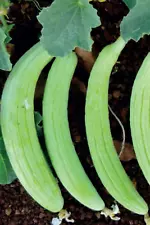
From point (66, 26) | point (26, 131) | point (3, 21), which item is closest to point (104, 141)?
point (26, 131)

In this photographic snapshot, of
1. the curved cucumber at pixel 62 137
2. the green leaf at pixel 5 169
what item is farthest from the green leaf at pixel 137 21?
the green leaf at pixel 5 169

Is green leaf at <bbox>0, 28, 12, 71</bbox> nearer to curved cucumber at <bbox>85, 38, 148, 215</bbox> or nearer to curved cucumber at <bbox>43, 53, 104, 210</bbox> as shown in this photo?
curved cucumber at <bbox>43, 53, 104, 210</bbox>

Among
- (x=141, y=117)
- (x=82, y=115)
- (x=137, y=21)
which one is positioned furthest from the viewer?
(x=82, y=115)

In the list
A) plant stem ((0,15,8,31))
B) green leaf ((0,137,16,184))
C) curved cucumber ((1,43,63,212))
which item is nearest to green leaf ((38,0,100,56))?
curved cucumber ((1,43,63,212))

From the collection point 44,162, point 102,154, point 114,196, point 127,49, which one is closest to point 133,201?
point 114,196

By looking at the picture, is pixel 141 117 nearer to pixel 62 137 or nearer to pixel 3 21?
pixel 62 137

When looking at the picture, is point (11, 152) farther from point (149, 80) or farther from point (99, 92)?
point (149, 80)

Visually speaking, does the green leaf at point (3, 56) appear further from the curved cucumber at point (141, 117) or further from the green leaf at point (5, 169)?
the curved cucumber at point (141, 117)
